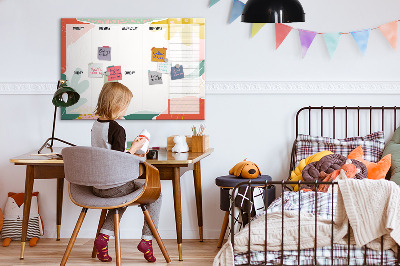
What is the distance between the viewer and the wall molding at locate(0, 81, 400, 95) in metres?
4.22

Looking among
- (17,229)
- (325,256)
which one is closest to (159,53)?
(17,229)

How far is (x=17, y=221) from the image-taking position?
13.8 feet

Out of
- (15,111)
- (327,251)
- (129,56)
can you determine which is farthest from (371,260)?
(15,111)

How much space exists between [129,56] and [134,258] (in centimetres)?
144

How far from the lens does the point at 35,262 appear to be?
3.64 metres

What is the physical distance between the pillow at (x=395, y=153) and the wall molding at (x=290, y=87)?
0.34 m

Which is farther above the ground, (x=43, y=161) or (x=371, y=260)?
(x=43, y=161)

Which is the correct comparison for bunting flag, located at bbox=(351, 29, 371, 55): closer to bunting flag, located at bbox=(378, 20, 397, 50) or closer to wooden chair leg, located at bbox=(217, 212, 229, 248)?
bunting flag, located at bbox=(378, 20, 397, 50)

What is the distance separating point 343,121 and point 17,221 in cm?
239

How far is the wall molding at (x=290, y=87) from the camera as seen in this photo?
4.22 metres

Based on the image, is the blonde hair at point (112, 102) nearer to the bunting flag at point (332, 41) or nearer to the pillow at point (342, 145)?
the pillow at point (342, 145)

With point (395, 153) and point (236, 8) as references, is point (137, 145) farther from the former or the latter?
point (395, 153)

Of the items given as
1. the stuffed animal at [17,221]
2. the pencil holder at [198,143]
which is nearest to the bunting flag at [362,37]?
the pencil holder at [198,143]

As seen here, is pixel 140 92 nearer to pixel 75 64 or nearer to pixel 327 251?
pixel 75 64
